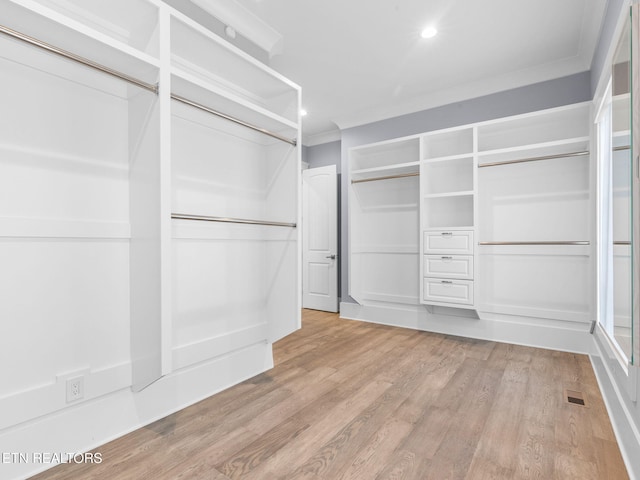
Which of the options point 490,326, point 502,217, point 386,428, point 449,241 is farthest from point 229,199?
point 490,326

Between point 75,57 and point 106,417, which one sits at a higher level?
point 75,57

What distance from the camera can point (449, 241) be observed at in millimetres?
3479

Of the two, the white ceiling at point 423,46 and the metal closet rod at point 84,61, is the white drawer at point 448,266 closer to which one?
the white ceiling at point 423,46

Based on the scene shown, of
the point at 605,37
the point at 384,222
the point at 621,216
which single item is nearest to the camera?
the point at 621,216

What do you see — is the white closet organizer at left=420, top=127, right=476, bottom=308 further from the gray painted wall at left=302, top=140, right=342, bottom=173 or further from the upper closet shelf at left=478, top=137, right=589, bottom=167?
the gray painted wall at left=302, top=140, right=342, bottom=173

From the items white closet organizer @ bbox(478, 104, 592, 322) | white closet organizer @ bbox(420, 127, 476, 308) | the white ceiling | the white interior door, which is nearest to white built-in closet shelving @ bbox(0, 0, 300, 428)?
the white ceiling

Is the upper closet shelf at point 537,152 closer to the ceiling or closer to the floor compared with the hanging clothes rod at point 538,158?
closer to the ceiling

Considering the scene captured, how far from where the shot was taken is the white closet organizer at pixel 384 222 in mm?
4039

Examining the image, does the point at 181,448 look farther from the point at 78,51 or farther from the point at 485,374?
the point at 485,374

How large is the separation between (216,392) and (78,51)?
2060 millimetres

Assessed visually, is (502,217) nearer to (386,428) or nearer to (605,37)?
(605,37)

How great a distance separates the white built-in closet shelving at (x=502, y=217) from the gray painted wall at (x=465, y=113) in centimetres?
20

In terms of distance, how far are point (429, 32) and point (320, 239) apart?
3.01 metres

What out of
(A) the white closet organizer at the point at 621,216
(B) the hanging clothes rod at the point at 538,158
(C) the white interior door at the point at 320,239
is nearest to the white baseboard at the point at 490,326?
(C) the white interior door at the point at 320,239
